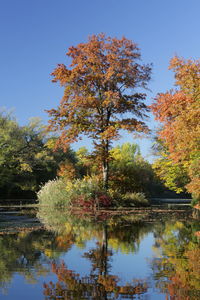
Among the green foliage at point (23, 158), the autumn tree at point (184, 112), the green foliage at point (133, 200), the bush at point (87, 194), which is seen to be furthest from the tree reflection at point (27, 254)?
the green foliage at point (23, 158)

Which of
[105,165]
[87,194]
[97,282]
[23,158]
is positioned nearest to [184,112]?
[87,194]

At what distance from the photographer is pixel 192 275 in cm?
544

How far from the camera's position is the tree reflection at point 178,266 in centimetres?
470

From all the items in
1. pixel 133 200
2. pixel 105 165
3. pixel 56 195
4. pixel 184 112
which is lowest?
pixel 133 200

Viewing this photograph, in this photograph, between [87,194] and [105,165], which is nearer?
[87,194]

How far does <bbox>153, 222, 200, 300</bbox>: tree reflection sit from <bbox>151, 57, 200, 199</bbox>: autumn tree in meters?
6.05

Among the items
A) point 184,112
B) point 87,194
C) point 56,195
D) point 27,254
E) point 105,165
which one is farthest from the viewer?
point 105,165

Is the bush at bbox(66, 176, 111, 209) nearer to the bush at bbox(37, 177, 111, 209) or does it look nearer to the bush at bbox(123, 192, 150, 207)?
the bush at bbox(37, 177, 111, 209)

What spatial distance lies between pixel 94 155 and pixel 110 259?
1786 cm

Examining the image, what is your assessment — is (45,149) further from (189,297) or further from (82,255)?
(189,297)

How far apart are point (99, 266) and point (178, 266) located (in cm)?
134

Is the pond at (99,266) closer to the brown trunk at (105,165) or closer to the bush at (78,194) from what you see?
the bush at (78,194)

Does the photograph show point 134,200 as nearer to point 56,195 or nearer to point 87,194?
point 87,194

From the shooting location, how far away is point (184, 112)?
50.5 ft
